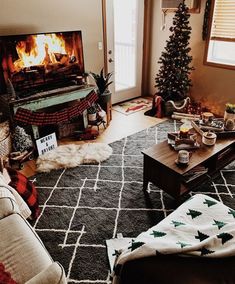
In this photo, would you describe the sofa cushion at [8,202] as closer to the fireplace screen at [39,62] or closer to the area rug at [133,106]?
the fireplace screen at [39,62]

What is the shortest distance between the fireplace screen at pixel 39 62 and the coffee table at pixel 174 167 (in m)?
1.82

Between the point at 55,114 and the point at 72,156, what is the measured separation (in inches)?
23.9

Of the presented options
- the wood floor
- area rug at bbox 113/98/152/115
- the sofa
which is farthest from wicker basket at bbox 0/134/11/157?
area rug at bbox 113/98/152/115

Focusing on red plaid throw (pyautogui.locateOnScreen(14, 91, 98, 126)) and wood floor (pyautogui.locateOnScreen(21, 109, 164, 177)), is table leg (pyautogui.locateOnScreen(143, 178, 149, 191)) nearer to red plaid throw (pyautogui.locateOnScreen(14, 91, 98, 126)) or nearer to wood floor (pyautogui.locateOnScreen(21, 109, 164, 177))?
wood floor (pyautogui.locateOnScreen(21, 109, 164, 177))

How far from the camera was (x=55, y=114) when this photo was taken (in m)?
3.29

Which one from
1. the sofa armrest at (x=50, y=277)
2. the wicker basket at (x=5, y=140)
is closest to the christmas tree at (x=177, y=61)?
the wicker basket at (x=5, y=140)

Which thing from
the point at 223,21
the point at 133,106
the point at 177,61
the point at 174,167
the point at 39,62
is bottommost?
the point at 133,106

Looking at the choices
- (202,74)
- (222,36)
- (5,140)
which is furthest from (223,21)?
(5,140)

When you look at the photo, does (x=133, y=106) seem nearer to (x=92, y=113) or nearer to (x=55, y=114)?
(x=92, y=113)

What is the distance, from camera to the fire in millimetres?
3121

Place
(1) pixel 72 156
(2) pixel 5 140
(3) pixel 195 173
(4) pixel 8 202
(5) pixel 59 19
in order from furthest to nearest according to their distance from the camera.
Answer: (5) pixel 59 19 < (1) pixel 72 156 < (2) pixel 5 140 < (3) pixel 195 173 < (4) pixel 8 202

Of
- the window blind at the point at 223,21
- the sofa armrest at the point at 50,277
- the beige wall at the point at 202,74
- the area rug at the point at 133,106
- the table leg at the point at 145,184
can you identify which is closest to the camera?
the sofa armrest at the point at 50,277

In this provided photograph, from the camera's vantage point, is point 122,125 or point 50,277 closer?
point 50,277

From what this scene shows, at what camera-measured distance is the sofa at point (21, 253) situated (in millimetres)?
1164
